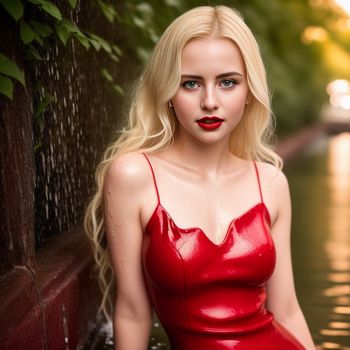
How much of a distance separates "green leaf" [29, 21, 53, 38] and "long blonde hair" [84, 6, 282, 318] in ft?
1.23

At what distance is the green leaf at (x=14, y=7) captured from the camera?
262 cm

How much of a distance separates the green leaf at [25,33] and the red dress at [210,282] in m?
0.70

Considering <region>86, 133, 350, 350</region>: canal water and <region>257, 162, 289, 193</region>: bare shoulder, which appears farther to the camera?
<region>86, 133, 350, 350</region>: canal water

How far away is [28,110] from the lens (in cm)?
300

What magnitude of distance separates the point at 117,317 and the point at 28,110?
79cm

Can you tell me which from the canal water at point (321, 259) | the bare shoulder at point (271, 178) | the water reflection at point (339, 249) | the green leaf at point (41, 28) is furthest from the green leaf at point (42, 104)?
the water reflection at point (339, 249)

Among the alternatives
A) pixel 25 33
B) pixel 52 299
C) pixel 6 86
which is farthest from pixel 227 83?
pixel 52 299

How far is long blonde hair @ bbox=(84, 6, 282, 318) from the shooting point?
301 cm

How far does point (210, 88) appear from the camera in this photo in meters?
2.97

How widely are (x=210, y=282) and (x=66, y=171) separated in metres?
1.32

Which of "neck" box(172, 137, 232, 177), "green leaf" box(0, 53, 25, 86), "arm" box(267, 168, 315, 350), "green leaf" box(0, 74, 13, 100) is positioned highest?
"green leaf" box(0, 53, 25, 86)

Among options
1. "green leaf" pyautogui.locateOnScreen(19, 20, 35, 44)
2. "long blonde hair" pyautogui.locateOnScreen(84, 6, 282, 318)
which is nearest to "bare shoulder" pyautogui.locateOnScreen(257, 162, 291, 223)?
"long blonde hair" pyautogui.locateOnScreen(84, 6, 282, 318)

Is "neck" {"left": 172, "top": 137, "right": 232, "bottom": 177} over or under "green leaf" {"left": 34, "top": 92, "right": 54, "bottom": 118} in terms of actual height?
under

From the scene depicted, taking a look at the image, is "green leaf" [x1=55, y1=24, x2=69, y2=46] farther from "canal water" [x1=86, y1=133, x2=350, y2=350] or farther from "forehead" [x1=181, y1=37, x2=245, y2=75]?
"canal water" [x1=86, y1=133, x2=350, y2=350]
